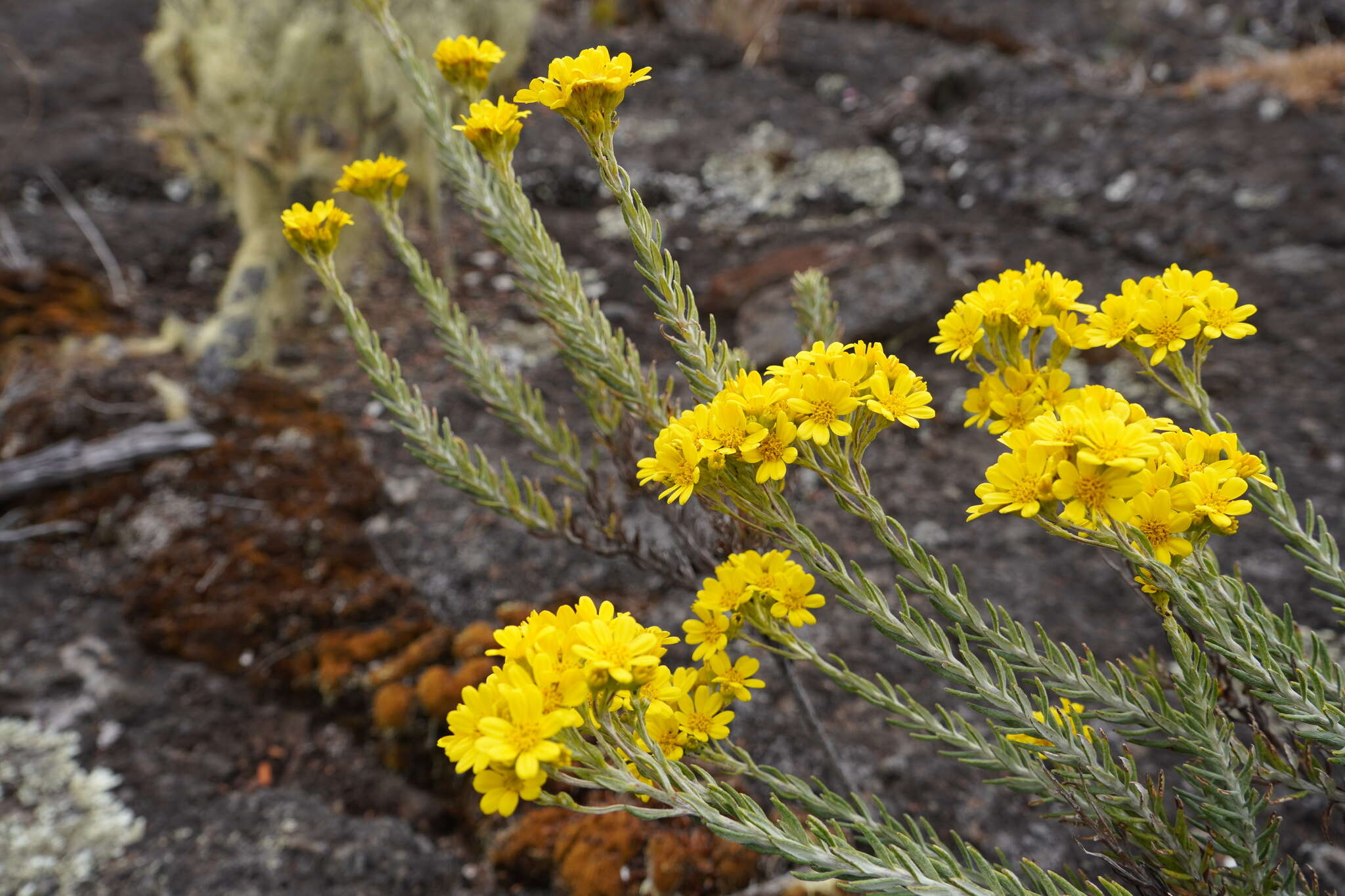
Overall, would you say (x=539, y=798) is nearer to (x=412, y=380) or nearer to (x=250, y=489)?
(x=250, y=489)

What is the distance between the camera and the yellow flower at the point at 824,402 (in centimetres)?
100

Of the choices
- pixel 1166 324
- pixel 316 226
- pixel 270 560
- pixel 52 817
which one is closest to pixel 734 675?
pixel 1166 324

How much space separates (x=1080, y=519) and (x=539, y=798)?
73 centimetres

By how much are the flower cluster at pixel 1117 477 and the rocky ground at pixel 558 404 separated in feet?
3.69

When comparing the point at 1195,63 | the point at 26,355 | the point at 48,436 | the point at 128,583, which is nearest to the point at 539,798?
the point at 128,583

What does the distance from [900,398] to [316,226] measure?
1169 millimetres

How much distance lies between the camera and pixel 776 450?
1031 millimetres

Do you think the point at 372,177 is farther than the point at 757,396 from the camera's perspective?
Yes

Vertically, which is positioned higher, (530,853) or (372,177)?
(372,177)

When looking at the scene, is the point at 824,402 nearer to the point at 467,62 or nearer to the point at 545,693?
the point at 545,693

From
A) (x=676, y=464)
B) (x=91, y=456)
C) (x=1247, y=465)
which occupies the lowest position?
(x=91, y=456)

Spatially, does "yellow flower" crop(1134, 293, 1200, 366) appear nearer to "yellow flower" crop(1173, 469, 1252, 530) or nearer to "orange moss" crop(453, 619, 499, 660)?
"yellow flower" crop(1173, 469, 1252, 530)

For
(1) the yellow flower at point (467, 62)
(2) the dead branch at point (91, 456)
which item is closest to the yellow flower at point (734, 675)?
(1) the yellow flower at point (467, 62)

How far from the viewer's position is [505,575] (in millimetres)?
2637
